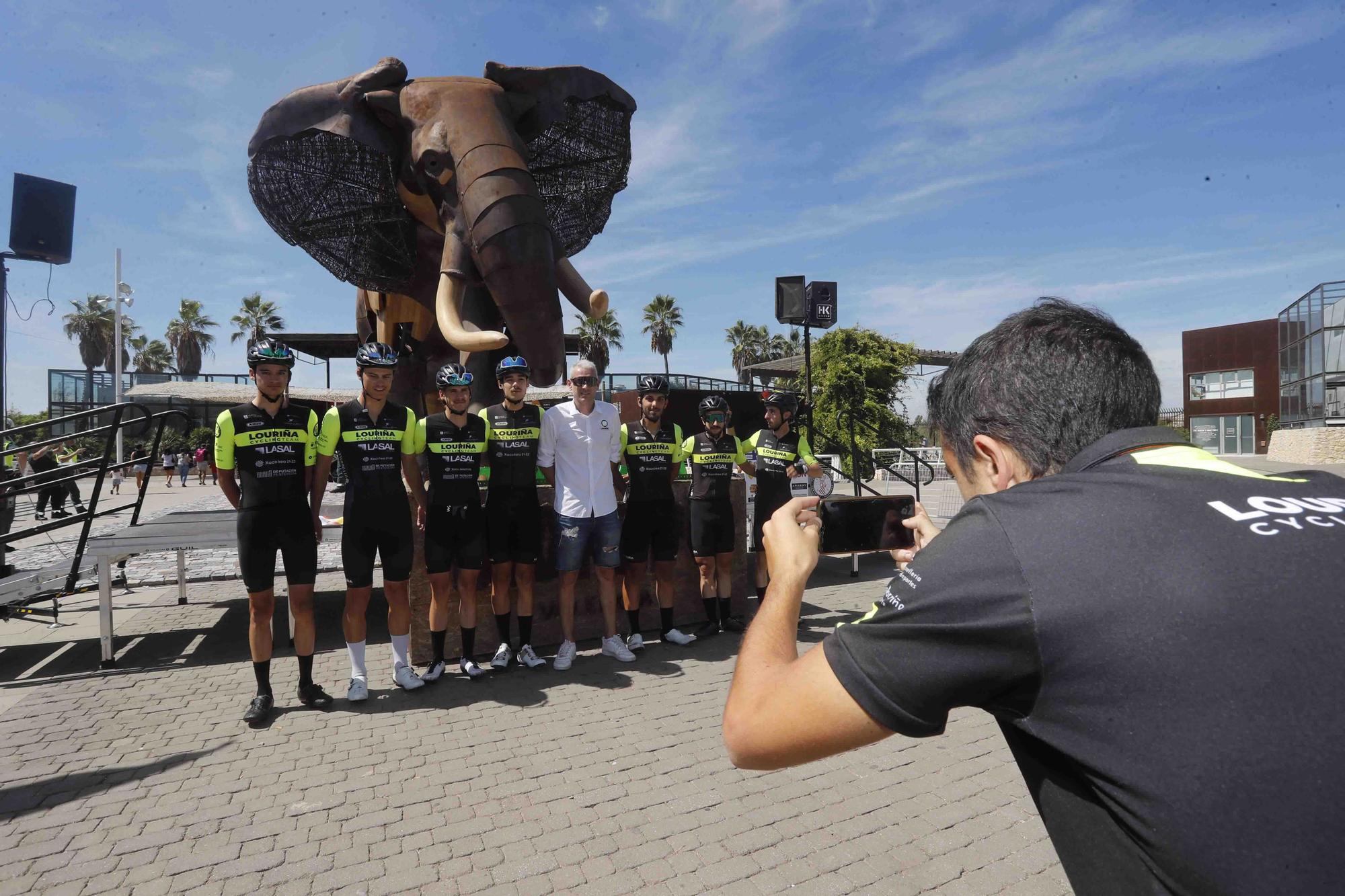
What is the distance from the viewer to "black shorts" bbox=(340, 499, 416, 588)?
452cm

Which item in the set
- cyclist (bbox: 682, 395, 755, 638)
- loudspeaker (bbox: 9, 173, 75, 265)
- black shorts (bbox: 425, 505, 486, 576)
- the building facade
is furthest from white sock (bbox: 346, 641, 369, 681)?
the building facade

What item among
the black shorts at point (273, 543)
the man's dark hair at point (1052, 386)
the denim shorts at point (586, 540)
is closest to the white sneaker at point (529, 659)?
the denim shorts at point (586, 540)

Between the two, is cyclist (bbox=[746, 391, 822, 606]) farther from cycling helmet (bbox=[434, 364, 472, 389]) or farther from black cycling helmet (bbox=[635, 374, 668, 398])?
cycling helmet (bbox=[434, 364, 472, 389])

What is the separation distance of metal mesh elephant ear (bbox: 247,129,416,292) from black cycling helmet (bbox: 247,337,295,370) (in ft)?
6.74

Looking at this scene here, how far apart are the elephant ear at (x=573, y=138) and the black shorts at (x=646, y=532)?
239 centimetres

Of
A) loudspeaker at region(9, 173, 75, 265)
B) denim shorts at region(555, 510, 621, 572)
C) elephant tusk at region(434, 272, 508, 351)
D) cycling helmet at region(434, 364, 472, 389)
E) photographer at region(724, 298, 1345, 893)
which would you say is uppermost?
loudspeaker at region(9, 173, 75, 265)

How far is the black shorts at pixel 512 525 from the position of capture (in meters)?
5.06

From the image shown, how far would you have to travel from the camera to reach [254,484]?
14.1 ft

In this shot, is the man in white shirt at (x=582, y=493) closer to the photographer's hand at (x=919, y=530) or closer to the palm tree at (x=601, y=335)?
the photographer's hand at (x=919, y=530)

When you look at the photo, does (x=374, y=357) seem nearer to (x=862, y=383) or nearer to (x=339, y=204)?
(x=339, y=204)

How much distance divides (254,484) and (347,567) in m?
0.73

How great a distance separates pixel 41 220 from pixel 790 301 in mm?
8282

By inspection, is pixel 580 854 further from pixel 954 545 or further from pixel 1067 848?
pixel 954 545

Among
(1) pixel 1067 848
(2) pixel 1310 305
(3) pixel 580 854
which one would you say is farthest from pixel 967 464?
(2) pixel 1310 305
